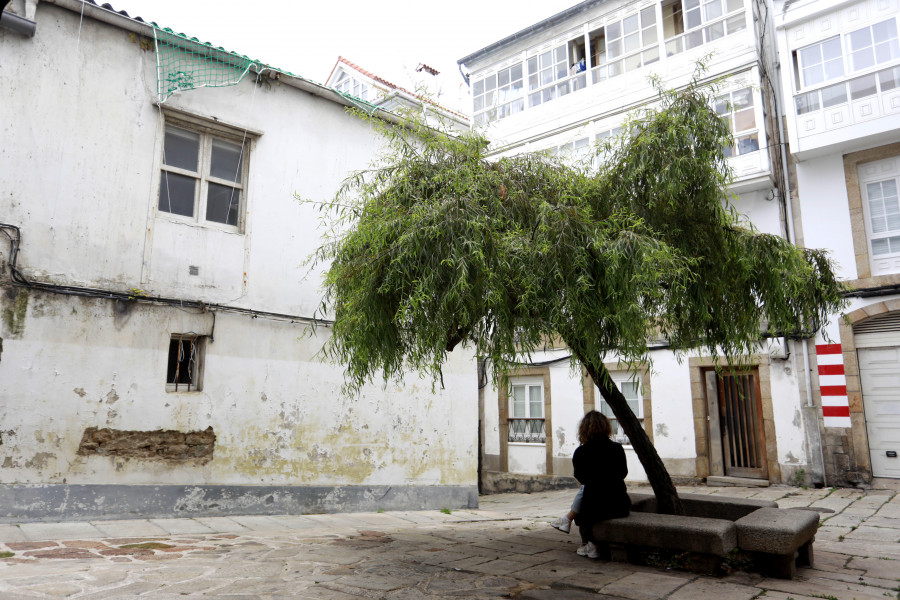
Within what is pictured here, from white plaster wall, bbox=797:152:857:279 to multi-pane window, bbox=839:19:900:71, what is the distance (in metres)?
1.73

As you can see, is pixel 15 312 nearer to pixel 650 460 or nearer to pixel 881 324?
pixel 650 460

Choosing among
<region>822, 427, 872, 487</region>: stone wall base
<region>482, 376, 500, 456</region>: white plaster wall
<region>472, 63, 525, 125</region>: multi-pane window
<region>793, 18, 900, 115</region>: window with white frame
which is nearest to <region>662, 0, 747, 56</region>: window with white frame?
<region>793, 18, 900, 115</region>: window with white frame

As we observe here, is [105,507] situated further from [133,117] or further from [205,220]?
[133,117]

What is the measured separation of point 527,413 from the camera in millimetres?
16203

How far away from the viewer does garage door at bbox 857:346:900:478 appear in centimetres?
1109

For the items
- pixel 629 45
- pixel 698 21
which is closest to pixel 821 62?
pixel 698 21

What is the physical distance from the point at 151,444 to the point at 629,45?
13191mm

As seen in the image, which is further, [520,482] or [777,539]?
[520,482]

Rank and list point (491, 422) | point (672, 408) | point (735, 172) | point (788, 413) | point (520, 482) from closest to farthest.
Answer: point (788, 413) → point (735, 172) → point (672, 408) → point (520, 482) → point (491, 422)

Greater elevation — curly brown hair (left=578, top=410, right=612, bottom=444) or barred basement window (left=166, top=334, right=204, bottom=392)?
barred basement window (left=166, top=334, right=204, bottom=392)

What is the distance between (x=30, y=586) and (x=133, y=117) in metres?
5.34

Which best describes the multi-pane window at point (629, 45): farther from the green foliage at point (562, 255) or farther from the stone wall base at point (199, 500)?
the stone wall base at point (199, 500)

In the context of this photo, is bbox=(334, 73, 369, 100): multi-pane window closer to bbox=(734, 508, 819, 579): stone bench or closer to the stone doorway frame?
the stone doorway frame

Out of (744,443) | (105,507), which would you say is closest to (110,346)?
(105,507)
